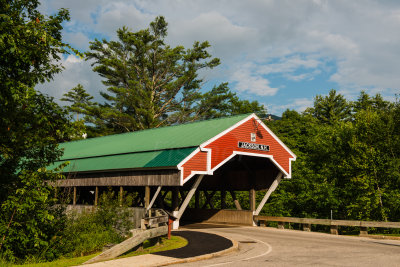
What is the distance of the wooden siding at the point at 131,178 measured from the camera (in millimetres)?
23367

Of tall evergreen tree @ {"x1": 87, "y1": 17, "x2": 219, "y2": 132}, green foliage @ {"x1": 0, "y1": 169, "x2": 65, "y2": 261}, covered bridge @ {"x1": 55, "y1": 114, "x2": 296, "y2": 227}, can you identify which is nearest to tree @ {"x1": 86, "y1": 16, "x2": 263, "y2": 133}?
tall evergreen tree @ {"x1": 87, "y1": 17, "x2": 219, "y2": 132}

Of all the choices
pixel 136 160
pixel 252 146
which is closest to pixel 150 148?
pixel 136 160

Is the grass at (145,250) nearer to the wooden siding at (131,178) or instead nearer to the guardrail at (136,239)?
the guardrail at (136,239)

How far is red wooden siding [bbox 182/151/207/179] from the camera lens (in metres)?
23.2

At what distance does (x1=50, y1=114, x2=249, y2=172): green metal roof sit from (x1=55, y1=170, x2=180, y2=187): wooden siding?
526 millimetres

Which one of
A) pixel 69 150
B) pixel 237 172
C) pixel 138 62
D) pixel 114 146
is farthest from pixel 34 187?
pixel 138 62

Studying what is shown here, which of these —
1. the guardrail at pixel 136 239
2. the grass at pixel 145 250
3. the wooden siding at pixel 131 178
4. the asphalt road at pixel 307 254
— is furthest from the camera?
the wooden siding at pixel 131 178

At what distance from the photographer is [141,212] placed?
23.5 meters

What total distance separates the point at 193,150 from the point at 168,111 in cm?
3585

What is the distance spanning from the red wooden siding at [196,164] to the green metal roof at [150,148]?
466 millimetres

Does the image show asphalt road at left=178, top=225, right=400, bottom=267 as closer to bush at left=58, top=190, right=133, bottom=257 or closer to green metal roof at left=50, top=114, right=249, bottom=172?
bush at left=58, top=190, right=133, bottom=257

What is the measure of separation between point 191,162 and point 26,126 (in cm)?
1053

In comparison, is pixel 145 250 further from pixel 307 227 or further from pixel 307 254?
pixel 307 227

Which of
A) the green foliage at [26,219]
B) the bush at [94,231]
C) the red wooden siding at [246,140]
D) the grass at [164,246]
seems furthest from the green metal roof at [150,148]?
the green foliage at [26,219]
